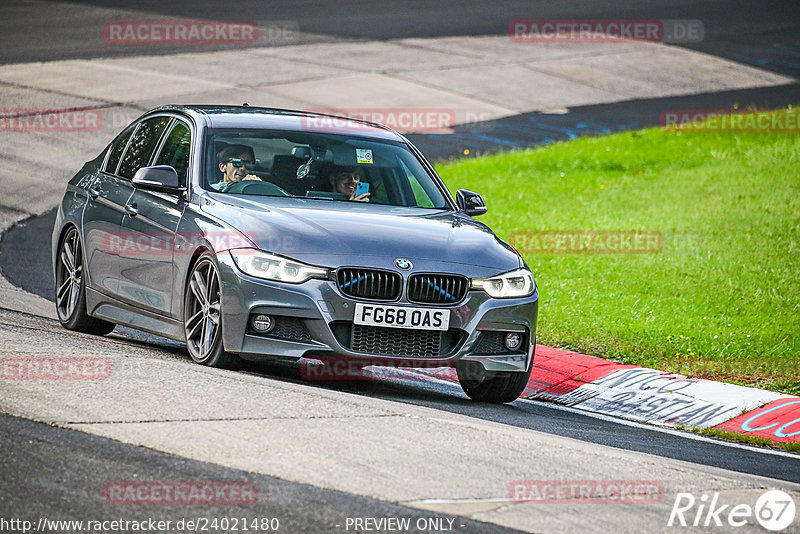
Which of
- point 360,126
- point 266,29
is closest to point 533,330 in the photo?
point 360,126

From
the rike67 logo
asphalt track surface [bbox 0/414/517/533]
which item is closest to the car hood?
asphalt track surface [bbox 0/414/517/533]

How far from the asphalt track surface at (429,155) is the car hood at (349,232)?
950mm

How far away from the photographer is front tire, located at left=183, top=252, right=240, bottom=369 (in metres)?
8.02

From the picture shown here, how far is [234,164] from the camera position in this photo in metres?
8.90

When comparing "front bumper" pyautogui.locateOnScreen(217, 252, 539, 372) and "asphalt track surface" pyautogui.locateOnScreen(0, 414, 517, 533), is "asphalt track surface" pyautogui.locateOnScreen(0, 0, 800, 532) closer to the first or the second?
"asphalt track surface" pyautogui.locateOnScreen(0, 414, 517, 533)

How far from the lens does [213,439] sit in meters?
6.03

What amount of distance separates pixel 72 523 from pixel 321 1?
3289cm

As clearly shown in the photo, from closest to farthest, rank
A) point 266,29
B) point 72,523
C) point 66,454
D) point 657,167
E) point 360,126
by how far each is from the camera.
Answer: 1. point 72,523
2. point 66,454
3. point 360,126
4. point 657,167
5. point 266,29

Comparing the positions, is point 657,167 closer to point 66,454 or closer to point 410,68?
point 410,68

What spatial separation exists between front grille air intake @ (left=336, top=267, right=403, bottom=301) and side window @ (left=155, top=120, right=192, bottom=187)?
1.75 metres

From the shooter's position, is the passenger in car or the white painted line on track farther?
the passenger in car

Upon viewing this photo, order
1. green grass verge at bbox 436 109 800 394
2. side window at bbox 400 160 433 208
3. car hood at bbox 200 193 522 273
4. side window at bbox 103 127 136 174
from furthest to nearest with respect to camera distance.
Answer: green grass verge at bbox 436 109 800 394 → side window at bbox 103 127 136 174 → side window at bbox 400 160 433 208 → car hood at bbox 200 193 522 273

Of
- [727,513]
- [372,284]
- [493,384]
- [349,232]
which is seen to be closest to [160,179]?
[349,232]

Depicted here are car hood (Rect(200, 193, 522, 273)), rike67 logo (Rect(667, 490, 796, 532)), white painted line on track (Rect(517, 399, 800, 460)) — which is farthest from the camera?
white painted line on track (Rect(517, 399, 800, 460))
